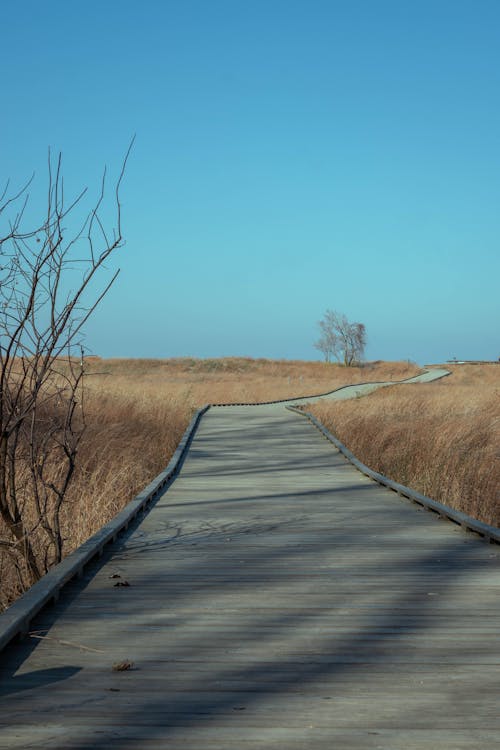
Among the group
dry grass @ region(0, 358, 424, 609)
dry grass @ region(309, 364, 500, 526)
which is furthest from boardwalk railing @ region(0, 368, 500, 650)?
dry grass @ region(309, 364, 500, 526)

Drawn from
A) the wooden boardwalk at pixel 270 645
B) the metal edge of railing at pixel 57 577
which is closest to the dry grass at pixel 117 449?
the metal edge of railing at pixel 57 577

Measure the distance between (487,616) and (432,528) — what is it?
3054 mm

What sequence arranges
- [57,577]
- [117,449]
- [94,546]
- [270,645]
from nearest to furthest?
1. [270,645]
2. [57,577]
3. [94,546]
4. [117,449]

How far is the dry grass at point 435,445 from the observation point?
1023cm

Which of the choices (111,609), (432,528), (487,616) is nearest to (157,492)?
(432,528)

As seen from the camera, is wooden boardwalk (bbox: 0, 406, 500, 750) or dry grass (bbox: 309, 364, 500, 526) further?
dry grass (bbox: 309, 364, 500, 526)

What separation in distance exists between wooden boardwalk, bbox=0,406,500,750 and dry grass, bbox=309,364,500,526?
273 centimetres

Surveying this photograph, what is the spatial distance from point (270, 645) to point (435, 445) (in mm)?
9653

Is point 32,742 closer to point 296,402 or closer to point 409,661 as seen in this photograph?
point 409,661

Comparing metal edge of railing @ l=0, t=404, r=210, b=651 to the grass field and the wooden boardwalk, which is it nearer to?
the wooden boardwalk

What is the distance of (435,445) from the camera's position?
1325 cm

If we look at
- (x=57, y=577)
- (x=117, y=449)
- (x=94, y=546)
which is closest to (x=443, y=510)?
(x=94, y=546)

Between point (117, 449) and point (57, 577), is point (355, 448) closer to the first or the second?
point (117, 449)

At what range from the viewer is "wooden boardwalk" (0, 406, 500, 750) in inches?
120
